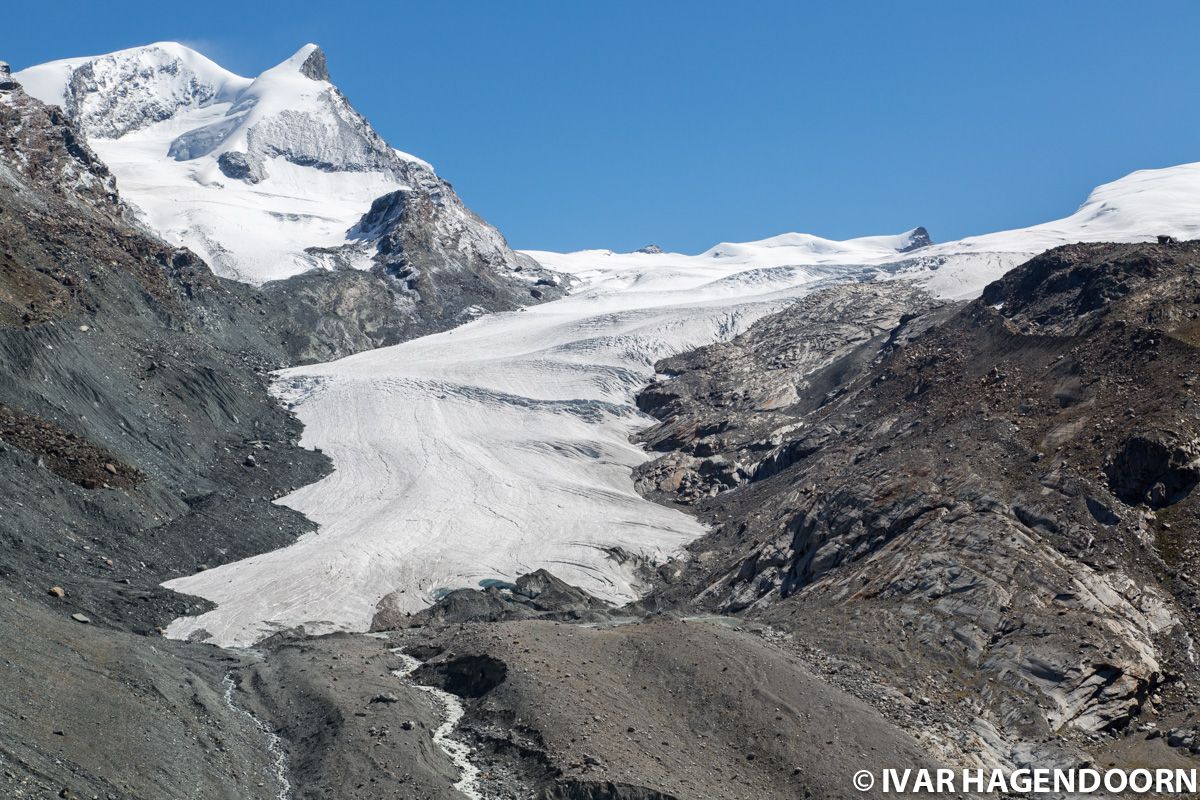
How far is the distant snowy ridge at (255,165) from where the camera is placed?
417ft

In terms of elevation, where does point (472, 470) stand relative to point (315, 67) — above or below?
below

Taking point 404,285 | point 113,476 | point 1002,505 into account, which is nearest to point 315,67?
point 404,285

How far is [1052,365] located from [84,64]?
172297 millimetres

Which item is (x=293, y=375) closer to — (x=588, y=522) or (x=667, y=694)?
(x=588, y=522)

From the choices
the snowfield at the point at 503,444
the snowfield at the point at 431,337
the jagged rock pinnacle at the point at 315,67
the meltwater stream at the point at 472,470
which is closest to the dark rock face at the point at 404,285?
the snowfield at the point at 431,337

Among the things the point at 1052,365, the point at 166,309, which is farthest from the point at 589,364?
the point at 1052,365

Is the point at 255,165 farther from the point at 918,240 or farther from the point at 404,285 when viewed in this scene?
the point at 918,240

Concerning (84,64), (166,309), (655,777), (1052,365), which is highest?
(84,64)

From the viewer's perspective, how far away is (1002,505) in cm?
4153

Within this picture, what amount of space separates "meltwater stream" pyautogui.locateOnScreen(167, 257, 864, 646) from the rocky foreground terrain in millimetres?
2136

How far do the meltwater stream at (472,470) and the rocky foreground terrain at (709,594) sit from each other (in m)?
2.14

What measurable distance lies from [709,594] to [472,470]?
21786 millimetres

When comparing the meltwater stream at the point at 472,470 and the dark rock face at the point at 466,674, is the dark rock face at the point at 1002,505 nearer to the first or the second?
the meltwater stream at the point at 472,470

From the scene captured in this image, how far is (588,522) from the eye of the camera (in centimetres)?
6012
